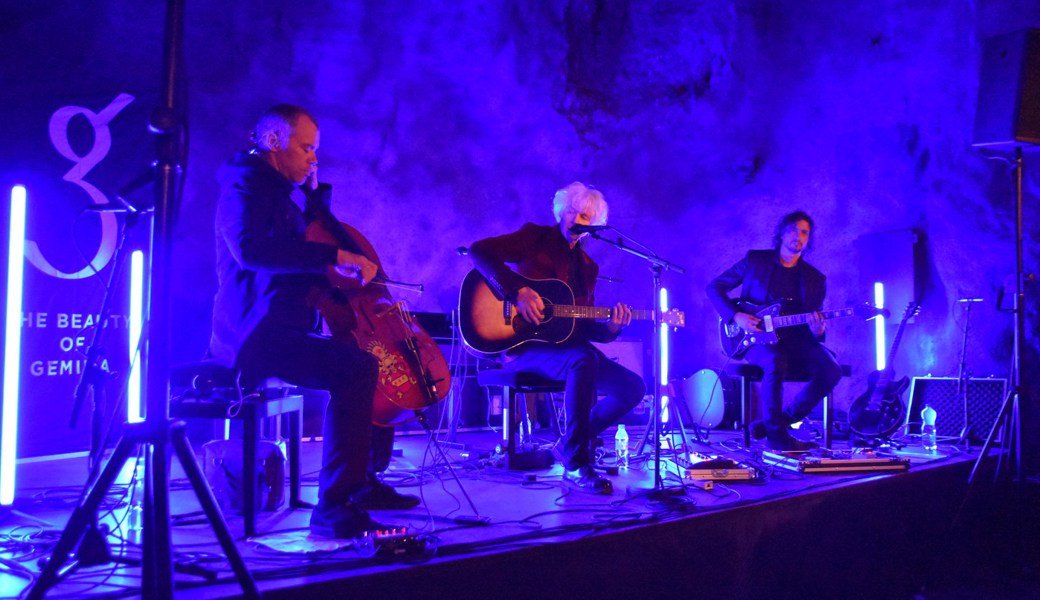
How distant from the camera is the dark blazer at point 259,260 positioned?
271 centimetres

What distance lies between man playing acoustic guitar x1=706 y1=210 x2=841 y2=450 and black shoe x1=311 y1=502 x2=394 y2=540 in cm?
351

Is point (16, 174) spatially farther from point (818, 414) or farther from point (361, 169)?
point (818, 414)

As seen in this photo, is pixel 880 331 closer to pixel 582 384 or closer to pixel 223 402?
pixel 582 384

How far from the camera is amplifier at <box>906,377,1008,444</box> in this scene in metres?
5.50

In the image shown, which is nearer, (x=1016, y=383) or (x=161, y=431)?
(x=161, y=431)

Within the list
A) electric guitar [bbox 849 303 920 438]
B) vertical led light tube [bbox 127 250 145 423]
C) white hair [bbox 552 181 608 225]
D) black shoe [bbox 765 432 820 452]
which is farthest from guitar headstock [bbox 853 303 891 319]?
vertical led light tube [bbox 127 250 145 423]

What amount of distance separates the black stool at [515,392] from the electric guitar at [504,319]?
17 centimetres

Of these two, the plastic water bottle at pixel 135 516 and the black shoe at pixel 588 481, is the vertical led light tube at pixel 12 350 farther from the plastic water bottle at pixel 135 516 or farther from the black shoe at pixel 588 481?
the black shoe at pixel 588 481

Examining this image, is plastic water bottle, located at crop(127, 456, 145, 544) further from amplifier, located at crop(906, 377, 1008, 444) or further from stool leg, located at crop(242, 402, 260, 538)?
amplifier, located at crop(906, 377, 1008, 444)

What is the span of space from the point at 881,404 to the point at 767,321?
1.52 metres

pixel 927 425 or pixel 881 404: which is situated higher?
pixel 881 404

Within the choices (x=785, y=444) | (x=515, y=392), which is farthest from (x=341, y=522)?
(x=785, y=444)

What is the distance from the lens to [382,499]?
319 cm

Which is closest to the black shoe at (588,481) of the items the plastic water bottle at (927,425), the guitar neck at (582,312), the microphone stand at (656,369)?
the microphone stand at (656,369)
